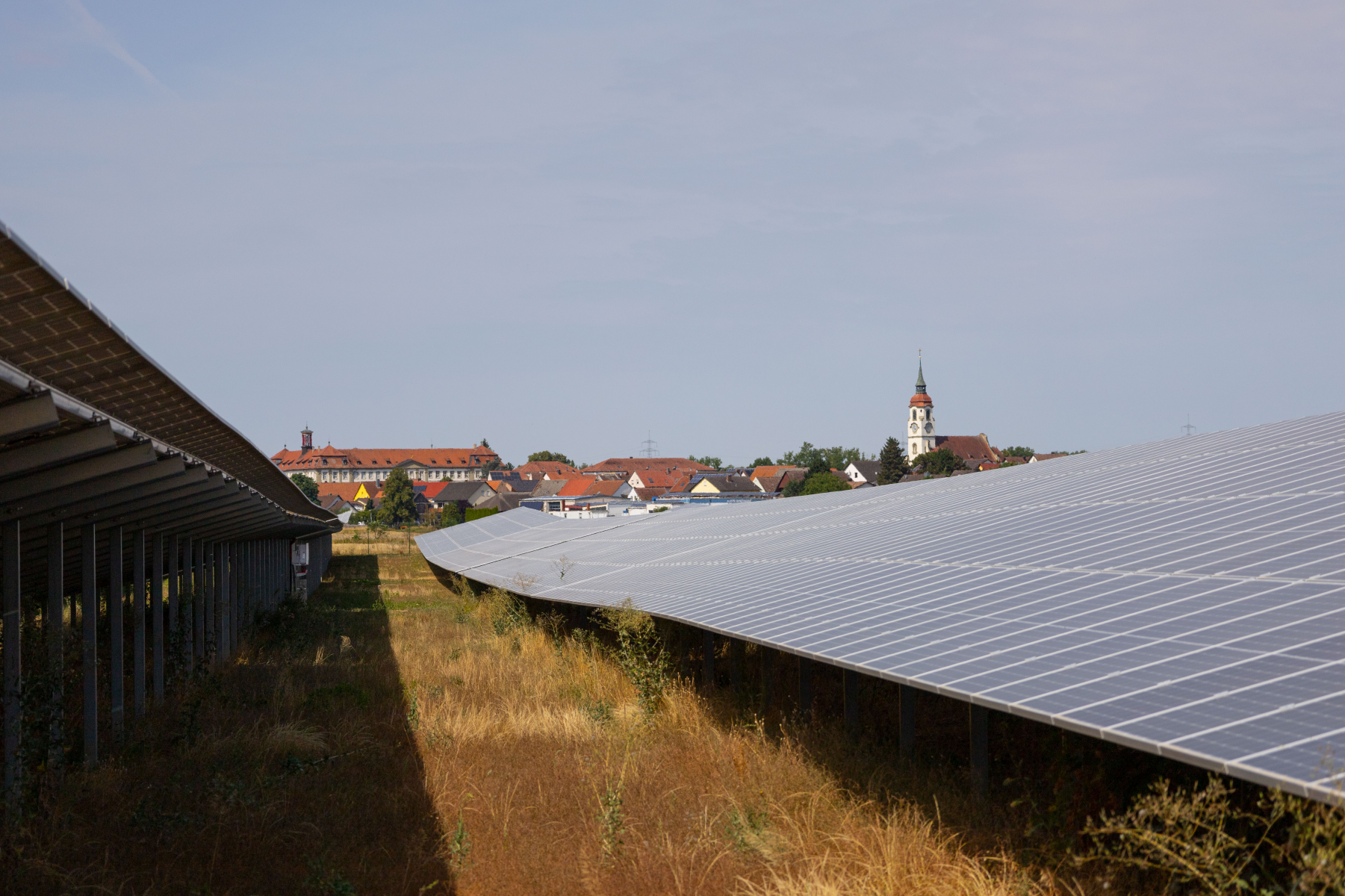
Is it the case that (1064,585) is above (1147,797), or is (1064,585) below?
above

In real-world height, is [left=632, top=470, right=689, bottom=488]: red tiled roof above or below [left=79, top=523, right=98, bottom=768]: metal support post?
above

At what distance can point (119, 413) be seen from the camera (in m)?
11.2

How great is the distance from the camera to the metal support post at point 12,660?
1031cm

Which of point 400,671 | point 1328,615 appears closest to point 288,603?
point 400,671

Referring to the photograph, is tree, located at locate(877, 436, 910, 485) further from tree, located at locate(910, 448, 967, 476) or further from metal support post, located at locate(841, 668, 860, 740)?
metal support post, located at locate(841, 668, 860, 740)

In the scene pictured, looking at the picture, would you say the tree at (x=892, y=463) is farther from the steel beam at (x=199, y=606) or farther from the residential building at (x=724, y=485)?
the steel beam at (x=199, y=606)

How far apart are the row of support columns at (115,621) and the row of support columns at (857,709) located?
25.5 ft

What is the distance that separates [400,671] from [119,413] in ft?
34.5

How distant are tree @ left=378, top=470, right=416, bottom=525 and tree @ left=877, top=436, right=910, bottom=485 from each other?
197 feet

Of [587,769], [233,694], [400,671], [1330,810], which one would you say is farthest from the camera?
[400,671]

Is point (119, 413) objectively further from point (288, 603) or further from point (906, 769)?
point (288, 603)

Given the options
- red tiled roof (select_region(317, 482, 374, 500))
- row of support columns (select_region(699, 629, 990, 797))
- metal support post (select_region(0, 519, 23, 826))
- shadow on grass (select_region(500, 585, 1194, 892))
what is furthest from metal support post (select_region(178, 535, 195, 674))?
red tiled roof (select_region(317, 482, 374, 500))

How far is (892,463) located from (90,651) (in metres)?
137

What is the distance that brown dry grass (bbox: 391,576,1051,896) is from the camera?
28.2ft
